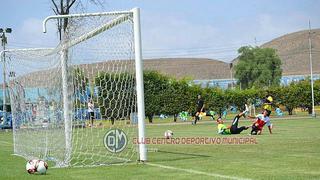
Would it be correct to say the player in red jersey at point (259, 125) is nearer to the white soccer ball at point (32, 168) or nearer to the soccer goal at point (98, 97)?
the soccer goal at point (98, 97)

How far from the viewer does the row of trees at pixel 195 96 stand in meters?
50.9

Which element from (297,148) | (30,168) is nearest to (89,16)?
(30,168)

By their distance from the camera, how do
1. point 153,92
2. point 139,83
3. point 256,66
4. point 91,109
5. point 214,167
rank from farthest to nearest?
point 256,66 → point 153,92 → point 91,109 → point 139,83 → point 214,167

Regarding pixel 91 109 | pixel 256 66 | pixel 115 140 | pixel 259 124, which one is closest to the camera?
pixel 91 109

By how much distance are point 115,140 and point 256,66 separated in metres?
106

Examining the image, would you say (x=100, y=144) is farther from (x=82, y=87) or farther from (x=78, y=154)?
(x=82, y=87)

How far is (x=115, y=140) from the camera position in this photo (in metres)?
14.1

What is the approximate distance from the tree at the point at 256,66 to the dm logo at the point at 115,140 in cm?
10275

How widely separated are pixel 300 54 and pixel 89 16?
17284cm

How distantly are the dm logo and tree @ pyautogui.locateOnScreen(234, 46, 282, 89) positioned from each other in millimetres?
102750

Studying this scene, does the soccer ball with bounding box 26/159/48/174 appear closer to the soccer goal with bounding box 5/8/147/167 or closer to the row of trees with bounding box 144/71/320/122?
the soccer goal with bounding box 5/8/147/167

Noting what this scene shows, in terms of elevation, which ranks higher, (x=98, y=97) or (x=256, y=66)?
(x=256, y=66)

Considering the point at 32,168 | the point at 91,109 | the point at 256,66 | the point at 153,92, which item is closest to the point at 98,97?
the point at 91,109

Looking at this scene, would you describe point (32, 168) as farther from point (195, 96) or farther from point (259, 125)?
point (195, 96)
